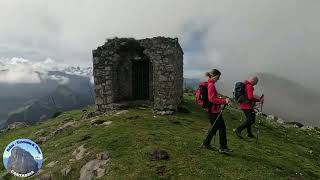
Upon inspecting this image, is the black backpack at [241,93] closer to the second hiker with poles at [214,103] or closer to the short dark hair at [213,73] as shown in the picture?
the second hiker with poles at [214,103]

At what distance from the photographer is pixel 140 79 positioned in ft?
132

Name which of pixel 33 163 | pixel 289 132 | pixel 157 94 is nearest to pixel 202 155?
pixel 33 163

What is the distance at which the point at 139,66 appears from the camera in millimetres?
40094

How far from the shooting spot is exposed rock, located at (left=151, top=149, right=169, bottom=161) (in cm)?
2017

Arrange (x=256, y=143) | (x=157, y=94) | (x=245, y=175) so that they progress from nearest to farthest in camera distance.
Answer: (x=245, y=175)
(x=256, y=143)
(x=157, y=94)

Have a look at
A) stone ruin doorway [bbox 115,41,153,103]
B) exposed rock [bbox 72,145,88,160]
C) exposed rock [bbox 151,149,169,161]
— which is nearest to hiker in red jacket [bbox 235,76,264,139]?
exposed rock [bbox 151,149,169,161]

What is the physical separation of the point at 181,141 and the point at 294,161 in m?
6.43

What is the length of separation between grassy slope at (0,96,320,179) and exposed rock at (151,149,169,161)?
25 centimetres

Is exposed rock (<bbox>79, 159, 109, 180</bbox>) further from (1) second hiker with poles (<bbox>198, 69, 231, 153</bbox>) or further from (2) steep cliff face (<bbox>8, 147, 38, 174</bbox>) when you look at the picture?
(1) second hiker with poles (<bbox>198, 69, 231, 153</bbox>)

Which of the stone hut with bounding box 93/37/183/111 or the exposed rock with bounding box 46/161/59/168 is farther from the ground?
the stone hut with bounding box 93/37/183/111

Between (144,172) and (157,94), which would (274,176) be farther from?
(157,94)

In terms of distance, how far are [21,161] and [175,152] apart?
751 centimetres

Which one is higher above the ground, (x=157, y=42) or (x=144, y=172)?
(x=157, y=42)

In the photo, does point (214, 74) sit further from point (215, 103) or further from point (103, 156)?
point (103, 156)
